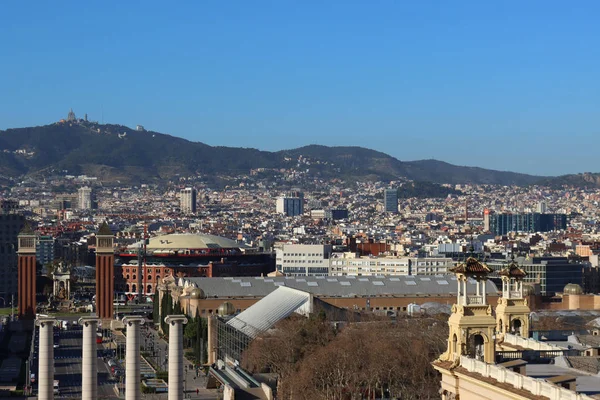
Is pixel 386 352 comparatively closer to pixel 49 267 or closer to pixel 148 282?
pixel 148 282

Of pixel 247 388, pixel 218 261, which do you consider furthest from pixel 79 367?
pixel 218 261

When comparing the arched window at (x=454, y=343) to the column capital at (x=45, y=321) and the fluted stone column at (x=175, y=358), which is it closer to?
the fluted stone column at (x=175, y=358)

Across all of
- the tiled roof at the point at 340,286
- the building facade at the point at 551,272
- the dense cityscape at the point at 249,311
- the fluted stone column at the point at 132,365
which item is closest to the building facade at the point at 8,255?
the dense cityscape at the point at 249,311

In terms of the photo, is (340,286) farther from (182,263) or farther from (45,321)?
(182,263)

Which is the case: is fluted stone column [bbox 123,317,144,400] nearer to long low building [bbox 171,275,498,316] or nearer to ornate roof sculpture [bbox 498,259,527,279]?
ornate roof sculpture [bbox 498,259,527,279]

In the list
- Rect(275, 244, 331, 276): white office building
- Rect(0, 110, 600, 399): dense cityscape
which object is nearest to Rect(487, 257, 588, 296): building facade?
Rect(0, 110, 600, 399): dense cityscape

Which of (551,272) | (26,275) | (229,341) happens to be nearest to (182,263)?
(26,275)
